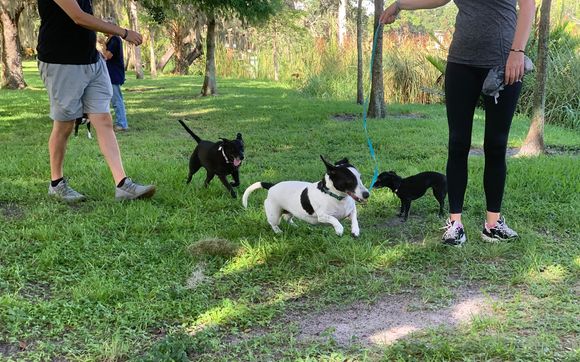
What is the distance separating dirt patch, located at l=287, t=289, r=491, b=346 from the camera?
245cm

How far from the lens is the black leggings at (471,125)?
3.37 metres

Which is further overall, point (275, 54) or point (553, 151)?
point (275, 54)

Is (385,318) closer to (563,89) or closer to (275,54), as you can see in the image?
(563,89)


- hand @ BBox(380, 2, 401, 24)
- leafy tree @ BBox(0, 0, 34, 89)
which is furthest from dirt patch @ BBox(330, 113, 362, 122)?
leafy tree @ BBox(0, 0, 34, 89)

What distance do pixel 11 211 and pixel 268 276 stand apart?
243cm

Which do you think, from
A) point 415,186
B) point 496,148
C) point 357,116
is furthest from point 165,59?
point 496,148

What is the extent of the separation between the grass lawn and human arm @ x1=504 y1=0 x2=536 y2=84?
1.07 m

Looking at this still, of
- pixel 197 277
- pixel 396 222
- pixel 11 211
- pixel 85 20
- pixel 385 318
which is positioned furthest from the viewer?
pixel 11 211

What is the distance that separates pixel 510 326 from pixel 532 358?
11.2 inches

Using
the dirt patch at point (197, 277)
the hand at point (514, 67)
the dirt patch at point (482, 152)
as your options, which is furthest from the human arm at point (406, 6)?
the dirt patch at point (482, 152)

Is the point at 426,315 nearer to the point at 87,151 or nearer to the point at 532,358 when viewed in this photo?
the point at 532,358

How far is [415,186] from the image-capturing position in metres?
4.10

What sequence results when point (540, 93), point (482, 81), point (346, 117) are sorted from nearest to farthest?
point (482, 81) → point (540, 93) → point (346, 117)

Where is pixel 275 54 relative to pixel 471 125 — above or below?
above
